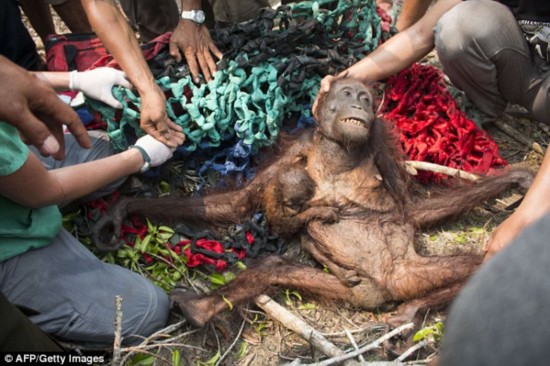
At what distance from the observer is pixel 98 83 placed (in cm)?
288

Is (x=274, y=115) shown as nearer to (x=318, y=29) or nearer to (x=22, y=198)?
(x=318, y=29)

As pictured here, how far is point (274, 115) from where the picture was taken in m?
3.05

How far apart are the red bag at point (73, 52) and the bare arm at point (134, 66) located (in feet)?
1.15

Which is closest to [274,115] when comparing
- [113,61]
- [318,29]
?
[318,29]

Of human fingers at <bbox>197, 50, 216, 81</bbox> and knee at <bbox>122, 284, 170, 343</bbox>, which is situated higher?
human fingers at <bbox>197, 50, 216, 81</bbox>

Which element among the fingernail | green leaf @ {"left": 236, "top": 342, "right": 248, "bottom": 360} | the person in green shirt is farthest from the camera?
green leaf @ {"left": 236, "top": 342, "right": 248, "bottom": 360}

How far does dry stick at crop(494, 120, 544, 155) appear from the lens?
3.43 meters

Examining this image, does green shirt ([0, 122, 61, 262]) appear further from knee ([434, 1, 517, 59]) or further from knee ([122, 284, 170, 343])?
knee ([434, 1, 517, 59])

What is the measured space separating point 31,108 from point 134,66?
119 centimetres

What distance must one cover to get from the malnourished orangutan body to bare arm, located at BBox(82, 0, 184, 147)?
0.42 m

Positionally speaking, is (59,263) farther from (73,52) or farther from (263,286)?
(73,52)

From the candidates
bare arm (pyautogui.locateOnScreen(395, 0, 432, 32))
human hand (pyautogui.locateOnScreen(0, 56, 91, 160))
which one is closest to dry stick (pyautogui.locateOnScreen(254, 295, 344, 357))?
human hand (pyautogui.locateOnScreen(0, 56, 91, 160))

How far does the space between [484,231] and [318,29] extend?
1.59 m

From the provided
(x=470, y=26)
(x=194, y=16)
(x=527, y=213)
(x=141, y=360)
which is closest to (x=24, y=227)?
(x=141, y=360)
